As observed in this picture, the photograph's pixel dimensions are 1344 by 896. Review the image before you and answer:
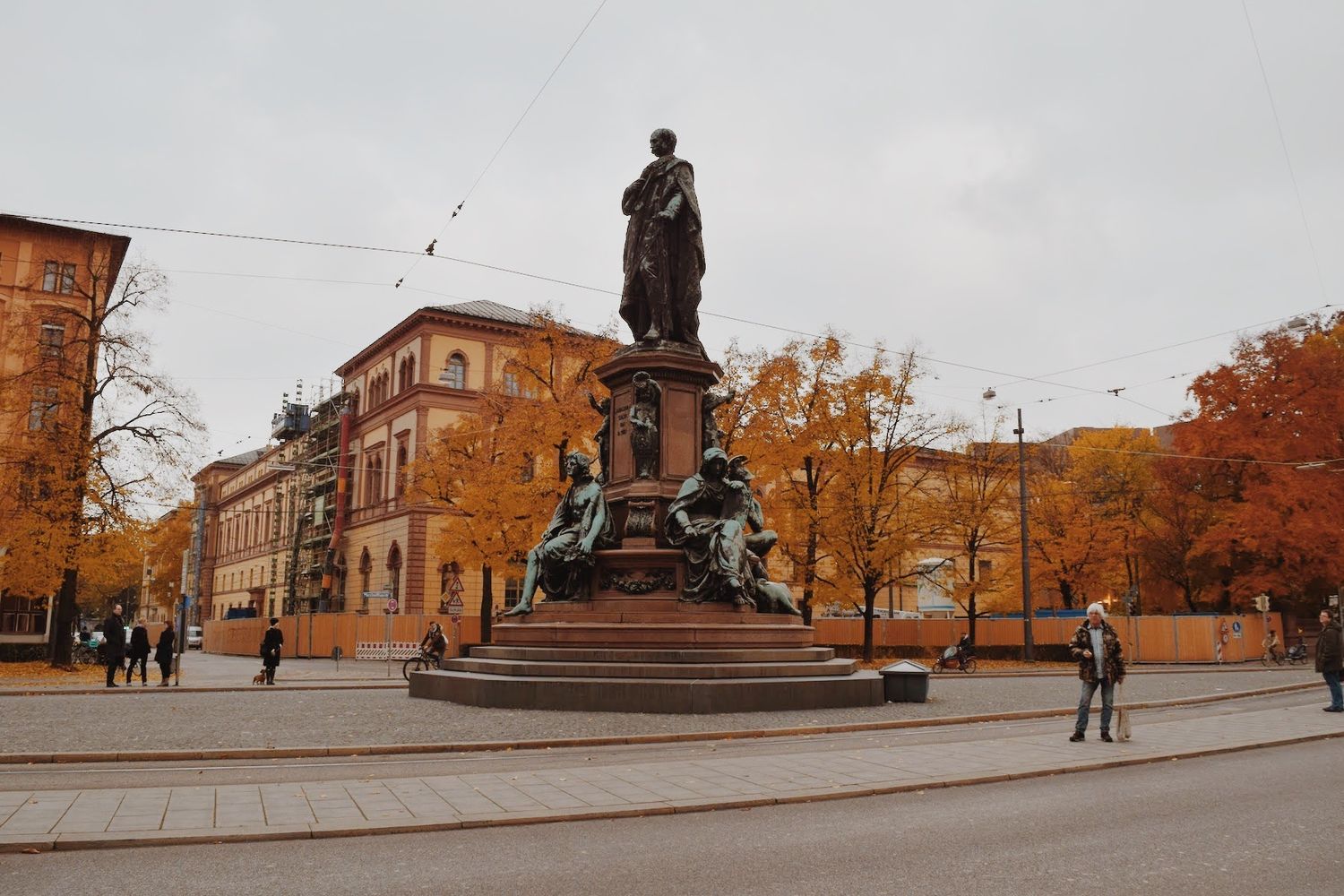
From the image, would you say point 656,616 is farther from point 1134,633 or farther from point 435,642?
point 1134,633

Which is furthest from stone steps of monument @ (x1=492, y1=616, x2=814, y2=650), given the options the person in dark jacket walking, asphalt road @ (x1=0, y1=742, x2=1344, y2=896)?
the person in dark jacket walking

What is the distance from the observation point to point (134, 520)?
3050 centimetres

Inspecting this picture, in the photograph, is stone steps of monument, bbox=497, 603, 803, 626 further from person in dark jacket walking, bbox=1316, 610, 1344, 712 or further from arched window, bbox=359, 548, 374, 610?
arched window, bbox=359, 548, 374, 610

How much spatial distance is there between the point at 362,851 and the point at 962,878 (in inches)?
137

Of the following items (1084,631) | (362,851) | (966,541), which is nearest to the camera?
(362,851)

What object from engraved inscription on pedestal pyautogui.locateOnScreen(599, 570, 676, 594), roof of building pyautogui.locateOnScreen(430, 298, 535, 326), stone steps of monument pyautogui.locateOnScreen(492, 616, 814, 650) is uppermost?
roof of building pyautogui.locateOnScreen(430, 298, 535, 326)

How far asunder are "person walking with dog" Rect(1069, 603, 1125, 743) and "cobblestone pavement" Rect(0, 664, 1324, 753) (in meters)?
2.68

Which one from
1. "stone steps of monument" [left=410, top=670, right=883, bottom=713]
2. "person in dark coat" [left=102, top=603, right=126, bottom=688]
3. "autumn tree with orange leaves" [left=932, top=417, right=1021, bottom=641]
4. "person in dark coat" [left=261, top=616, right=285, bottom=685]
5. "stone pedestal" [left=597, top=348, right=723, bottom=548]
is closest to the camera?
"stone steps of monument" [left=410, top=670, right=883, bottom=713]

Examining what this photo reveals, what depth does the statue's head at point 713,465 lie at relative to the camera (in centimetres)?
1658

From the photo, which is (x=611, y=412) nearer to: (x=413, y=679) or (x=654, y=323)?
(x=654, y=323)

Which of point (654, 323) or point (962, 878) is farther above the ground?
point (654, 323)

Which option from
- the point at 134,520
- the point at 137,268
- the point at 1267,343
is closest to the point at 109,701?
the point at 134,520

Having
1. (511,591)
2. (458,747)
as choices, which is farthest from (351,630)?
(458,747)

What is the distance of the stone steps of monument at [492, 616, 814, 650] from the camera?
15133 mm
